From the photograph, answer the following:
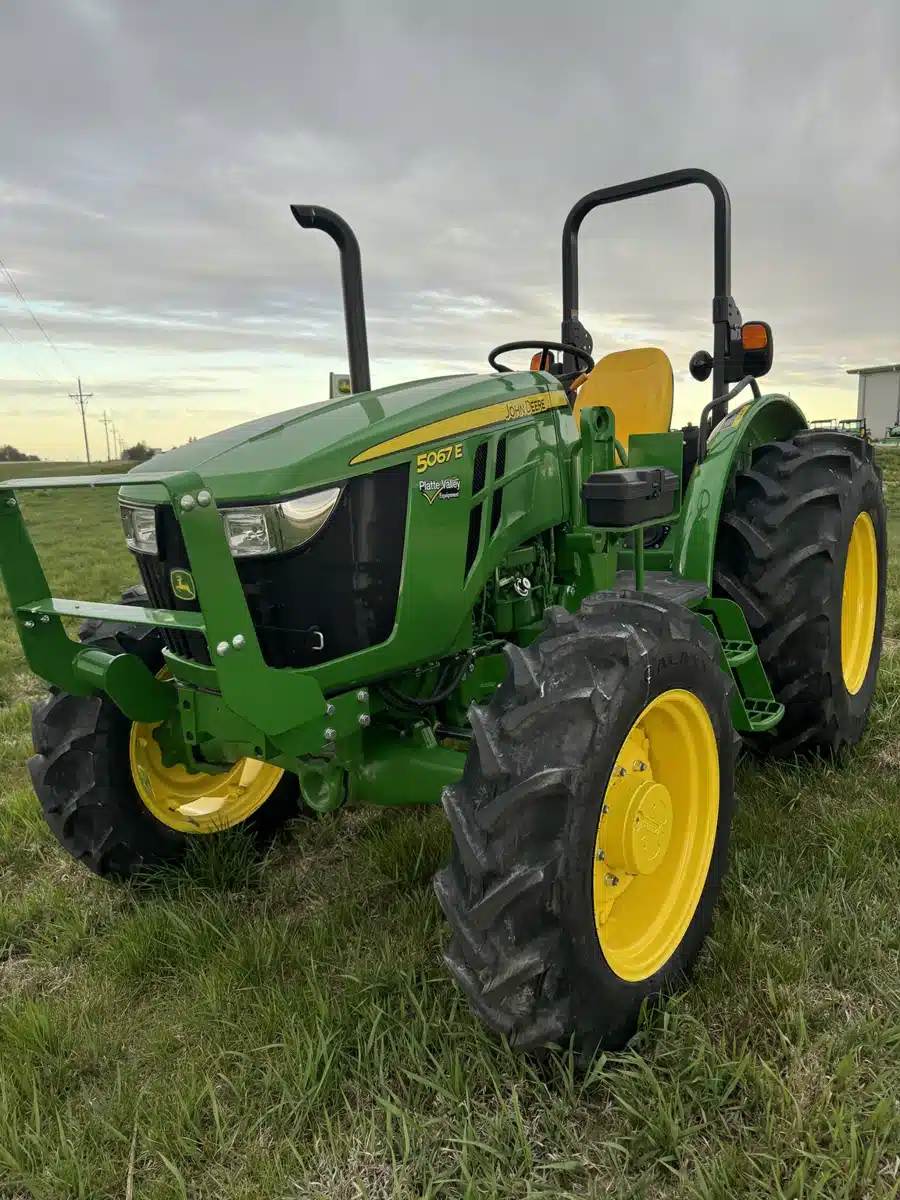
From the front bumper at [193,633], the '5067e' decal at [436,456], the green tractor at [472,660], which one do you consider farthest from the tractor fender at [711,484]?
the front bumper at [193,633]

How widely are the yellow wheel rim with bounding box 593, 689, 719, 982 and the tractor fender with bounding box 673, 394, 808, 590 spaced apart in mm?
1036

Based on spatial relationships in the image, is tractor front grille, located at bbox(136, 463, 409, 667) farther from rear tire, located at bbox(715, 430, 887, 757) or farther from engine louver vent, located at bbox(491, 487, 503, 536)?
rear tire, located at bbox(715, 430, 887, 757)

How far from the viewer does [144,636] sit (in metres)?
2.81

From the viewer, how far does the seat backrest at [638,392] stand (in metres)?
4.29

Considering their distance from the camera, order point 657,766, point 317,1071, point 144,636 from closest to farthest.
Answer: point 317,1071, point 657,766, point 144,636

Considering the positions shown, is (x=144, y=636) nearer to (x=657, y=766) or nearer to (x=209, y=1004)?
(x=209, y=1004)

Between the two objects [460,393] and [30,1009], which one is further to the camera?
[460,393]

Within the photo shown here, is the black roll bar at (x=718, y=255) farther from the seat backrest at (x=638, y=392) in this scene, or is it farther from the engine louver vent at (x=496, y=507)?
the engine louver vent at (x=496, y=507)

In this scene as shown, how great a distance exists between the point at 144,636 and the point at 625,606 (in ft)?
4.93

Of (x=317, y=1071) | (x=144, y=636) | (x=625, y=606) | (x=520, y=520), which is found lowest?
(x=317, y=1071)

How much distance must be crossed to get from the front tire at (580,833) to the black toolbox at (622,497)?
0.22 metres

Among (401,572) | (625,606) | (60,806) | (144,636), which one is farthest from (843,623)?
(60,806)

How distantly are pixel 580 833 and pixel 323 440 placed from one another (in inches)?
43.3

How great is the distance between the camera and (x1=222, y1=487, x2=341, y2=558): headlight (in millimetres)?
2096
